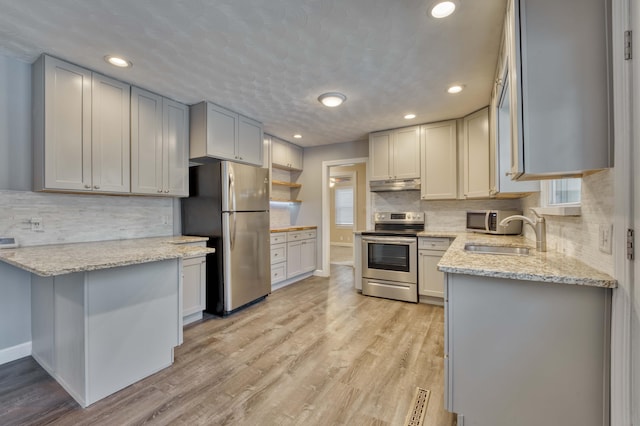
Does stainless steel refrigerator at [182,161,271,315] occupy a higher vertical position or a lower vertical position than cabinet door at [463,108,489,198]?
lower

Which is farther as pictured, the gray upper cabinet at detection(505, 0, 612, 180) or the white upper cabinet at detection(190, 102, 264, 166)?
the white upper cabinet at detection(190, 102, 264, 166)

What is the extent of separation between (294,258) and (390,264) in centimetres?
152

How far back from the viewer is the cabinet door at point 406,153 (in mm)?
3957

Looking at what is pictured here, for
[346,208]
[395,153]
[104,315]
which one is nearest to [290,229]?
[395,153]

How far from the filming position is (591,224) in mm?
1390

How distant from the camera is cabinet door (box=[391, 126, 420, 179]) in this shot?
396cm

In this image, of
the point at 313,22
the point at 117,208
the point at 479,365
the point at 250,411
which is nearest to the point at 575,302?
the point at 479,365

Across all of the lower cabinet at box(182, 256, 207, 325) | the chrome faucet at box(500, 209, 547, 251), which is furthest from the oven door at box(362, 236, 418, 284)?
the lower cabinet at box(182, 256, 207, 325)

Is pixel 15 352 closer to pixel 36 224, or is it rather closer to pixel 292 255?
pixel 36 224

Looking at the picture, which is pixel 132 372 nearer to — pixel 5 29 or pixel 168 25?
pixel 168 25

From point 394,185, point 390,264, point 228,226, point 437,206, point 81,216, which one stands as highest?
point 394,185

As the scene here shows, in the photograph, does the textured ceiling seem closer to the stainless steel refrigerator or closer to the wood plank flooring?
the stainless steel refrigerator

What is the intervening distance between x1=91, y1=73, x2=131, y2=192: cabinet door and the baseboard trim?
1.38 meters

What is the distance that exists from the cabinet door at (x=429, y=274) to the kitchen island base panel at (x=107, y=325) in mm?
2745
